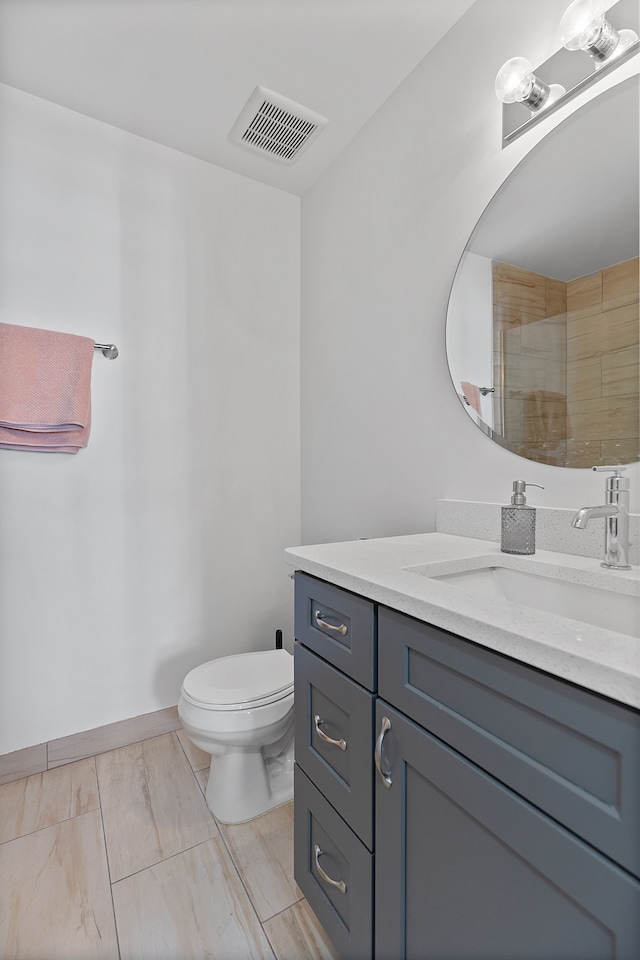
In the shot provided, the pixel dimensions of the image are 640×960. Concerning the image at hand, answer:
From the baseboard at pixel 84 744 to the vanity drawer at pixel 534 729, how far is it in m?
1.51

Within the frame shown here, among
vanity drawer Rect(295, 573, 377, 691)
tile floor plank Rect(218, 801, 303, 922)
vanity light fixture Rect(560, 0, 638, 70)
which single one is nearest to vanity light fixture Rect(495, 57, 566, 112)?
vanity light fixture Rect(560, 0, 638, 70)

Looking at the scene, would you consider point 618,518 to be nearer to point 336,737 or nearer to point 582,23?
point 336,737

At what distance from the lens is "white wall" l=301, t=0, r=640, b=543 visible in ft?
4.14

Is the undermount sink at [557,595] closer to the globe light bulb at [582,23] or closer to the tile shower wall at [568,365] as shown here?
the tile shower wall at [568,365]

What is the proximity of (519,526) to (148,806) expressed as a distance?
A: 4.73ft

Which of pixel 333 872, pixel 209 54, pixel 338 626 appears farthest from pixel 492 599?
pixel 209 54

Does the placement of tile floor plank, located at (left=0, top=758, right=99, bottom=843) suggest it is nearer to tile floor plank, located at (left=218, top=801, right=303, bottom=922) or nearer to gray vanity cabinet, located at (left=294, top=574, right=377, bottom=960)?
tile floor plank, located at (left=218, top=801, right=303, bottom=922)

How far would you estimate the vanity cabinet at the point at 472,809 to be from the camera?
19.1 inches

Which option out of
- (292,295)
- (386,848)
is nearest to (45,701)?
(386,848)

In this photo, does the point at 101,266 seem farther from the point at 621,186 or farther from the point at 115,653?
the point at 621,186

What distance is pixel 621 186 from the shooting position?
99 centimetres

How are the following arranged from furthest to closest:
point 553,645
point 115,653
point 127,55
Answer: point 115,653 < point 127,55 < point 553,645

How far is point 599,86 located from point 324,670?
1407mm

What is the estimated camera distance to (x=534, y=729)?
0.56 metres
